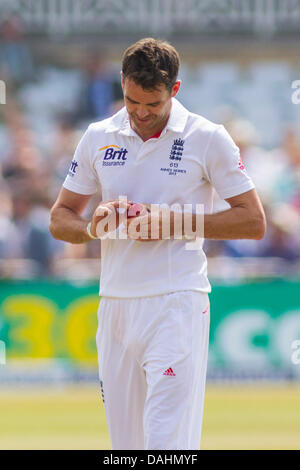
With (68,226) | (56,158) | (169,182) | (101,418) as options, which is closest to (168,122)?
(169,182)

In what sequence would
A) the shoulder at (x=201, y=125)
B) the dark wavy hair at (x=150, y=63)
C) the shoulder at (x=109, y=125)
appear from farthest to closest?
1. the shoulder at (x=109, y=125)
2. the shoulder at (x=201, y=125)
3. the dark wavy hair at (x=150, y=63)

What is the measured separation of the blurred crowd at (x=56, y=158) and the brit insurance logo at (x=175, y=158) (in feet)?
13.4

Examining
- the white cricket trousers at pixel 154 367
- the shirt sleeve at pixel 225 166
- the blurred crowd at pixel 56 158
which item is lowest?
the white cricket trousers at pixel 154 367

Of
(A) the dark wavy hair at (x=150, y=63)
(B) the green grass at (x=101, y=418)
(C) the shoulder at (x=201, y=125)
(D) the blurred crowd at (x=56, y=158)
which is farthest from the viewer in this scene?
(D) the blurred crowd at (x=56, y=158)

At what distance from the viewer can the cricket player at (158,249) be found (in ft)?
14.1

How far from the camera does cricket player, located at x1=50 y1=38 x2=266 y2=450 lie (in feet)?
14.1

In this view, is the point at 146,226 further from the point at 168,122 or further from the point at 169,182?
the point at 168,122

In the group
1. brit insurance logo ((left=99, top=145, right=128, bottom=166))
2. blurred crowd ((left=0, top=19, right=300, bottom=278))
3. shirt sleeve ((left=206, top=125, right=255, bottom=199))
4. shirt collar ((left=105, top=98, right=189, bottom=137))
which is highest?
blurred crowd ((left=0, top=19, right=300, bottom=278))

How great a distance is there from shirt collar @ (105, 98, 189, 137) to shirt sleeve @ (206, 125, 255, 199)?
0.62ft

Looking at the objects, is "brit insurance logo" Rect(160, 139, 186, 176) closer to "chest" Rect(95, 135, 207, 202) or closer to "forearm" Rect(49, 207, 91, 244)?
"chest" Rect(95, 135, 207, 202)

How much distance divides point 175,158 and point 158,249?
45 centimetres

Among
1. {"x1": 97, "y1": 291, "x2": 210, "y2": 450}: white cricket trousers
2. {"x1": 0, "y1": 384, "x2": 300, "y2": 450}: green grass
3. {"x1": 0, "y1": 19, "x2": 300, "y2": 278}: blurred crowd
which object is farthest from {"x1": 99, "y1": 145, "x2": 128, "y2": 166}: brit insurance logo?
{"x1": 0, "y1": 384, "x2": 300, "y2": 450}: green grass

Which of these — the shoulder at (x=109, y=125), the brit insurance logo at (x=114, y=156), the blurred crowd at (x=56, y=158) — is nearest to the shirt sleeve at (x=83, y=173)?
the shoulder at (x=109, y=125)

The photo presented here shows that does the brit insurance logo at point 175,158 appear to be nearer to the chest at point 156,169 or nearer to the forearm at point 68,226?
the chest at point 156,169
